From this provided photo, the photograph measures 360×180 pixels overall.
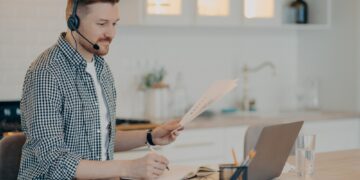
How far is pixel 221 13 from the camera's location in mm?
5223

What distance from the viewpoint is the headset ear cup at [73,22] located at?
8.22 feet

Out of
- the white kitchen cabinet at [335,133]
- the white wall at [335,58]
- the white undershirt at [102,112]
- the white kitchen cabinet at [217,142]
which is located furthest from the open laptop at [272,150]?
the white wall at [335,58]

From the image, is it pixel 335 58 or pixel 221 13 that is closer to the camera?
pixel 221 13

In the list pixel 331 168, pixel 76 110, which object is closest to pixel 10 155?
pixel 76 110

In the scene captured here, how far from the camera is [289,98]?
5.99 meters

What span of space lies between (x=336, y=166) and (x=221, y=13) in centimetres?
246

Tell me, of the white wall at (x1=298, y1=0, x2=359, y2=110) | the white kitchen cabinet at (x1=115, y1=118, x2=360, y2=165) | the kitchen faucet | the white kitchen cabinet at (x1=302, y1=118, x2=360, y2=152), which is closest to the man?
the white kitchen cabinet at (x1=115, y1=118, x2=360, y2=165)

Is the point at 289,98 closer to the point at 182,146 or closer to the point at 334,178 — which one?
the point at 182,146

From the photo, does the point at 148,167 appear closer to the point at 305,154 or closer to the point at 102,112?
the point at 102,112

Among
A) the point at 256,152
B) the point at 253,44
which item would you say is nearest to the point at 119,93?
the point at 253,44

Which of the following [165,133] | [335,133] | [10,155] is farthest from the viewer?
[335,133]

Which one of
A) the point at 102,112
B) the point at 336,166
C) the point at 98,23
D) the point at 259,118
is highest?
the point at 98,23

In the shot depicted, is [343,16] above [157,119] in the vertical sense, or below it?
above

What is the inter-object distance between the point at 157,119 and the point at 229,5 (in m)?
0.96
